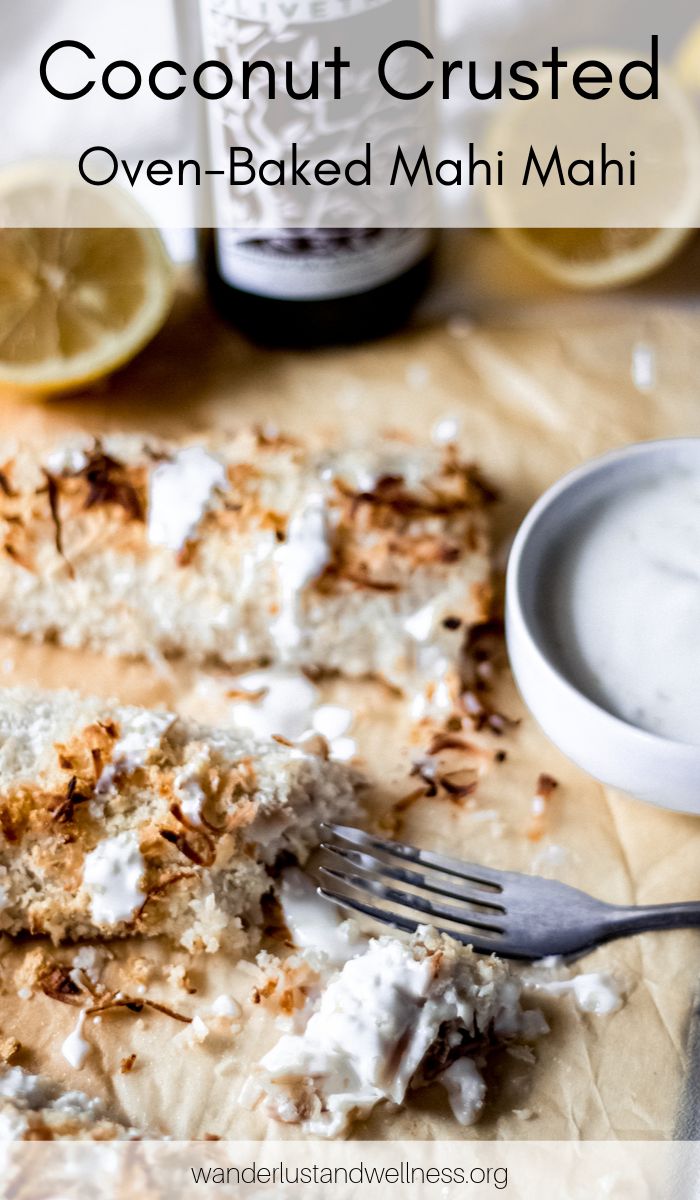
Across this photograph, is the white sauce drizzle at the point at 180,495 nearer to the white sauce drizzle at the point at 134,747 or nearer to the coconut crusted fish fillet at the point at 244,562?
the coconut crusted fish fillet at the point at 244,562

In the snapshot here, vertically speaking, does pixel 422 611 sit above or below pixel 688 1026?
above

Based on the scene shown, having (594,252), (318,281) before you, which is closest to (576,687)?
(318,281)

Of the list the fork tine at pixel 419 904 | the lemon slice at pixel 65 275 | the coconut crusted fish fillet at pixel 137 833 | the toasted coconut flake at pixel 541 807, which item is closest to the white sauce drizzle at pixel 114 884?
the coconut crusted fish fillet at pixel 137 833

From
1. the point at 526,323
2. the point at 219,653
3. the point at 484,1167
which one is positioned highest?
the point at 526,323

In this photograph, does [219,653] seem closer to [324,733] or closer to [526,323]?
[324,733]

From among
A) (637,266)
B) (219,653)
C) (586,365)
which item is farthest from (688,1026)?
(637,266)

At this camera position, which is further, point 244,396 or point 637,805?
point 244,396
